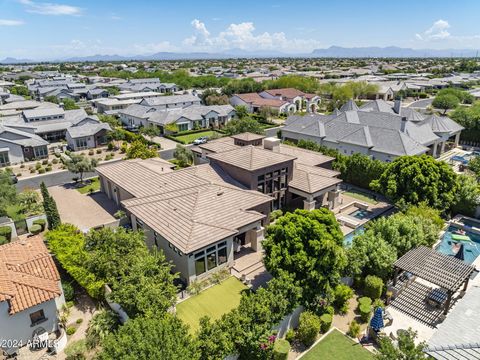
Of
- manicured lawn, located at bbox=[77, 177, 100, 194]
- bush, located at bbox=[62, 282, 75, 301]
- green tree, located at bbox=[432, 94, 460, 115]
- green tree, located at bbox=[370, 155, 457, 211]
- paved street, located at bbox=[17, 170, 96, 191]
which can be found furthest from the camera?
green tree, located at bbox=[432, 94, 460, 115]

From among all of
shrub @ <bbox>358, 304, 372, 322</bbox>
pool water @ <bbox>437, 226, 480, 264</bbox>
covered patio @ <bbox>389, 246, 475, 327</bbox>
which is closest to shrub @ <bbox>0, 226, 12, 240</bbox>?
shrub @ <bbox>358, 304, 372, 322</bbox>

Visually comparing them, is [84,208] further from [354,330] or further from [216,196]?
[354,330]

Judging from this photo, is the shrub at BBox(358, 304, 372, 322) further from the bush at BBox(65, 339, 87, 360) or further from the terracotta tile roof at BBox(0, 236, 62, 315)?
the terracotta tile roof at BBox(0, 236, 62, 315)

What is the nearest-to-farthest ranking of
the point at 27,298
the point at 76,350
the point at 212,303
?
the point at 76,350 → the point at 27,298 → the point at 212,303

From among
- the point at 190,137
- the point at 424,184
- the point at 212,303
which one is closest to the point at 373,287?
the point at 212,303

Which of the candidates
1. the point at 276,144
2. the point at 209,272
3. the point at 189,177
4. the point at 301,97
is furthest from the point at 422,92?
the point at 209,272

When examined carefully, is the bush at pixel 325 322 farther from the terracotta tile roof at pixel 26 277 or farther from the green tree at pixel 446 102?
the green tree at pixel 446 102

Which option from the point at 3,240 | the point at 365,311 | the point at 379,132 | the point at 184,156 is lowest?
the point at 365,311

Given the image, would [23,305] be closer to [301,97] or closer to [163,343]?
[163,343]
